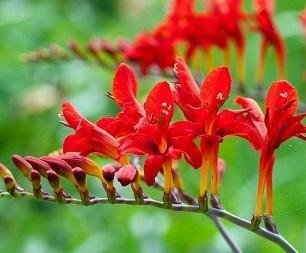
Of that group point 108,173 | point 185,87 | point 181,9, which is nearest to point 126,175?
point 108,173

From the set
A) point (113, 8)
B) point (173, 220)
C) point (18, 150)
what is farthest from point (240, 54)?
point (113, 8)

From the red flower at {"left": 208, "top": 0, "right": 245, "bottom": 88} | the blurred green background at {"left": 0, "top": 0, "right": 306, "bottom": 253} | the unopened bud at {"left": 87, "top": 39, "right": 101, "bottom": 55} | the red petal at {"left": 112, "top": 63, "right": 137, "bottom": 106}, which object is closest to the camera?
the red petal at {"left": 112, "top": 63, "right": 137, "bottom": 106}

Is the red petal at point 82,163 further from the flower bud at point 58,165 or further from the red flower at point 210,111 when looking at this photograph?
the red flower at point 210,111

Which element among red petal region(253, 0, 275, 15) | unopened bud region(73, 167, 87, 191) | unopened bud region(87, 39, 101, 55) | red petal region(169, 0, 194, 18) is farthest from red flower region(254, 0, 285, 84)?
unopened bud region(73, 167, 87, 191)

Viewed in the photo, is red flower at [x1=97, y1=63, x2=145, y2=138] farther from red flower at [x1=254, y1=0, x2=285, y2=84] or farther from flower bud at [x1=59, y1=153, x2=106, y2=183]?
red flower at [x1=254, y1=0, x2=285, y2=84]

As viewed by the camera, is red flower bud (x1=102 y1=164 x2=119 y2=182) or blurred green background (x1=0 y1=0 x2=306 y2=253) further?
blurred green background (x1=0 y1=0 x2=306 y2=253)

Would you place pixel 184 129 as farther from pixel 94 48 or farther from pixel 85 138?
pixel 94 48

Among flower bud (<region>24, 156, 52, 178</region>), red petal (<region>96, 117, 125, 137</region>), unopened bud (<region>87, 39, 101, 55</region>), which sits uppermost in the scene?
red petal (<region>96, 117, 125, 137</region>)
